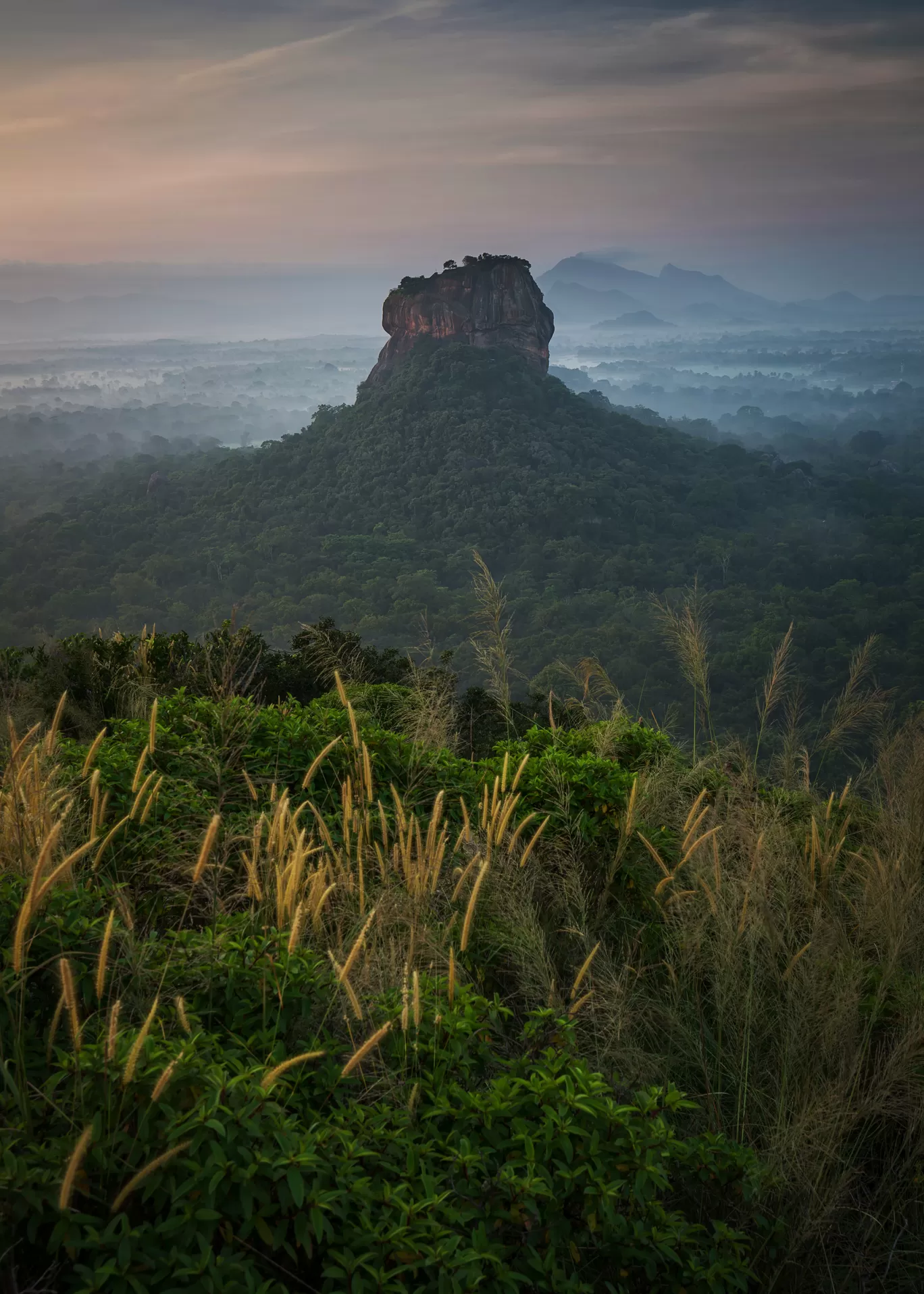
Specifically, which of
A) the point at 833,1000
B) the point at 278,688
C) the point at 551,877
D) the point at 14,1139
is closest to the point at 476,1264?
the point at 14,1139

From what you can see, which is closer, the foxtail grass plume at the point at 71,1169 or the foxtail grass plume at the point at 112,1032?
the foxtail grass plume at the point at 71,1169

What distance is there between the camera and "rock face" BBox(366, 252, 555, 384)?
63594 millimetres

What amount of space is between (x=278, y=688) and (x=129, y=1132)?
6.09 m

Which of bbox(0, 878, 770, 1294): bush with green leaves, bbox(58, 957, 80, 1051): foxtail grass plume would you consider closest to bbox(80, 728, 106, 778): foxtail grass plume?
bbox(0, 878, 770, 1294): bush with green leaves

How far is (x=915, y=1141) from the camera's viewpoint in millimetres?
2492

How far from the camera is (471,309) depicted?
64.6 meters

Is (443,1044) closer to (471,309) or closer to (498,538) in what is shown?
(498,538)

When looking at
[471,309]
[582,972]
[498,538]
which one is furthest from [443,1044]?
[471,309]

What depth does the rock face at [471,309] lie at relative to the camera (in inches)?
2504

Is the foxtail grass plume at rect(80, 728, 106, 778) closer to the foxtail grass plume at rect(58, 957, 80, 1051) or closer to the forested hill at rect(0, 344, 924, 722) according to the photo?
the foxtail grass plume at rect(58, 957, 80, 1051)

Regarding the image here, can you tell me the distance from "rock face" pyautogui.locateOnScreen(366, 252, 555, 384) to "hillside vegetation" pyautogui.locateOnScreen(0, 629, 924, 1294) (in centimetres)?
6512

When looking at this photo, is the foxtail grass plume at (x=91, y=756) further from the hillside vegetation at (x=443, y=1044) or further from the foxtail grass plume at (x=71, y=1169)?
the foxtail grass plume at (x=71, y=1169)

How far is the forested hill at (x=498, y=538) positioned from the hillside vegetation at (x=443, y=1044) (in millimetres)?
22554

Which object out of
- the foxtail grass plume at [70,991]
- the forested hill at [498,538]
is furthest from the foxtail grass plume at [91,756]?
the forested hill at [498,538]
